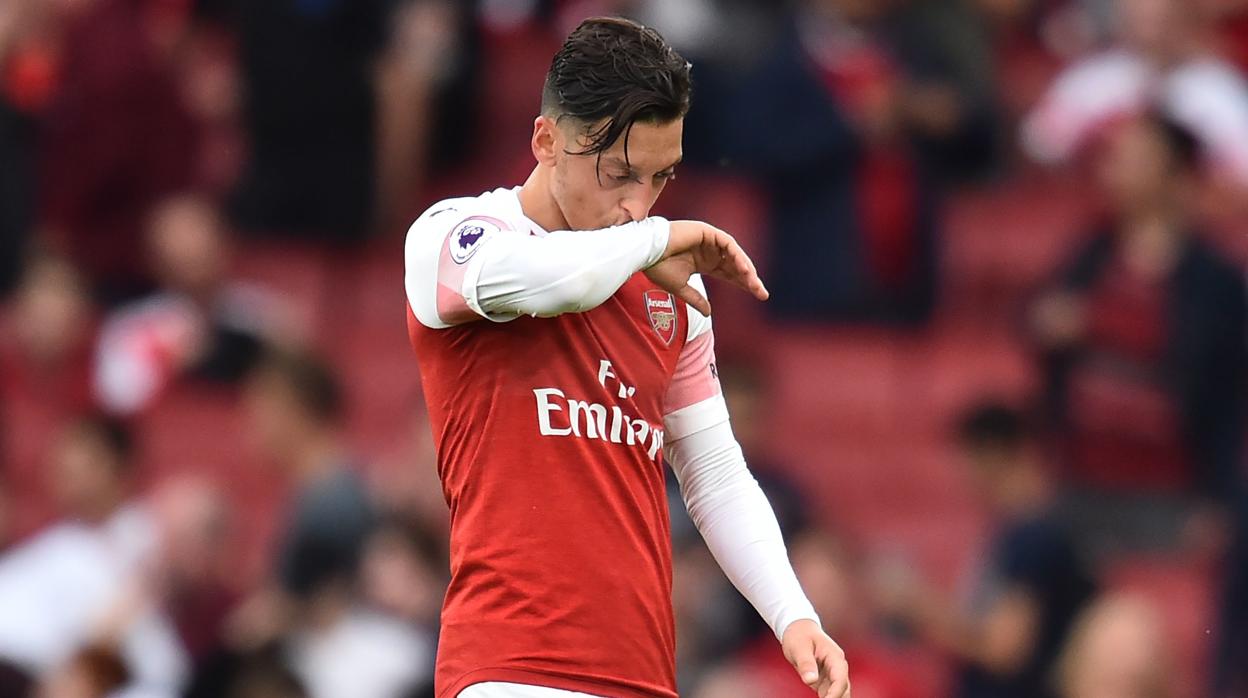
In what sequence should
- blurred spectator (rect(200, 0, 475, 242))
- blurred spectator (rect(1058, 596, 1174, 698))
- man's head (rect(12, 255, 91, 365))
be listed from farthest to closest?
man's head (rect(12, 255, 91, 365)) → blurred spectator (rect(200, 0, 475, 242)) → blurred spectator (rect(1058, 596, 1174, 698))

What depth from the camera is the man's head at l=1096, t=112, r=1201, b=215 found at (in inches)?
314

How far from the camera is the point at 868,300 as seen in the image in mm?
9672

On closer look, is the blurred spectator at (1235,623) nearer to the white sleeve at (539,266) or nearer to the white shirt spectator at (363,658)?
the white shirt spectator at (363,658)

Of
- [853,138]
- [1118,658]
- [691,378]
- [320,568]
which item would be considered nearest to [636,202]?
[691,378]

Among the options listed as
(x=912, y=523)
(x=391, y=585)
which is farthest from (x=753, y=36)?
(x=391, y=585)

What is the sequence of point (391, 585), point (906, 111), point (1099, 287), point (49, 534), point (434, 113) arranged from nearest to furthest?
point (391, 585) → point (1099, 287) → point (49, 534) → point (906, 111) → point (434, 113)

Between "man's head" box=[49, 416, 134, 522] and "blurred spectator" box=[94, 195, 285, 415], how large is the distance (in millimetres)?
902

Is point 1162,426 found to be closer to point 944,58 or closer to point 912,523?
point 912,523

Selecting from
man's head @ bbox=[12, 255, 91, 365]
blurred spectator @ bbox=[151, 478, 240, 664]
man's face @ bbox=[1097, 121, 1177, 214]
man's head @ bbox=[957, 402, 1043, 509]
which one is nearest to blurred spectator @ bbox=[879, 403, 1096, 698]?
man's head @ bbox=[957, 402, 1043, 509]

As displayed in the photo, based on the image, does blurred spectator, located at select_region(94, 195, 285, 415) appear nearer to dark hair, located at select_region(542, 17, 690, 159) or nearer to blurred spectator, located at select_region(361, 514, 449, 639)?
blurred spectator, located at select_region(361, 514, 449, 639)

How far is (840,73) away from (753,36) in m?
0.81

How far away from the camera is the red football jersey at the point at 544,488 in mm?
3611

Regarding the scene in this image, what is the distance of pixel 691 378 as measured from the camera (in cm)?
391

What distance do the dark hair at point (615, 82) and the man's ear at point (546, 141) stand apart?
0.02 meters
